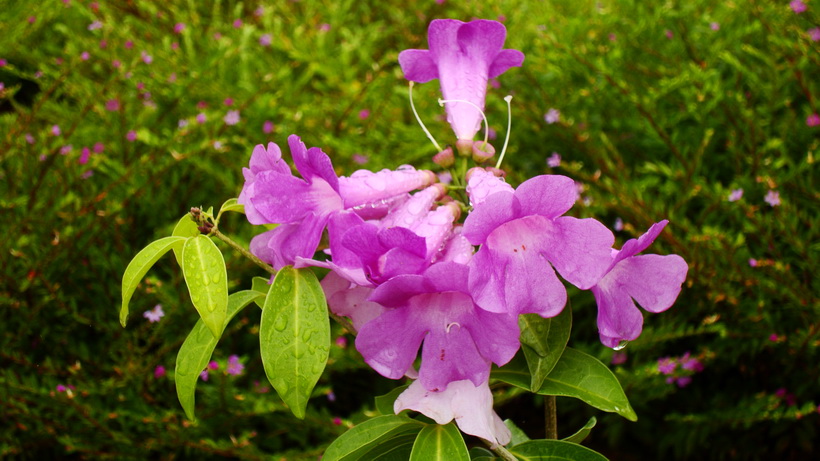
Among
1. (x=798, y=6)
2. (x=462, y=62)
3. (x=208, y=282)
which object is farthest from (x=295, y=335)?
(x=798, y=6)

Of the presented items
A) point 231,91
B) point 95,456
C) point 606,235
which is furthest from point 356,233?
point 231,91

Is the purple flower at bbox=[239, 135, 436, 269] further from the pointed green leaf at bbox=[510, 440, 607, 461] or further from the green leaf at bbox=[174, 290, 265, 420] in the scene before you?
the pointed green leaf at bbox=[510, 440, 607, 461]

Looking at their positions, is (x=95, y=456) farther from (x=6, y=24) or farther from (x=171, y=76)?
(x=6, y=24)

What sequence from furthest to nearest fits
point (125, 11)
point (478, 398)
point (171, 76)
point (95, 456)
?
point (125, 11) → point (171, 76) → point (95, 456) → point (478, 398)

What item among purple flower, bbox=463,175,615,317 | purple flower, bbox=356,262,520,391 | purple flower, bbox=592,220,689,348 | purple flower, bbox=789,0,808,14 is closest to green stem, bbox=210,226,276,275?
purple flower, bbox=356,262,520,391

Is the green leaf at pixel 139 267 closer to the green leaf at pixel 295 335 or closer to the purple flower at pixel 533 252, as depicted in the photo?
the green leaf at pixel 295 335
